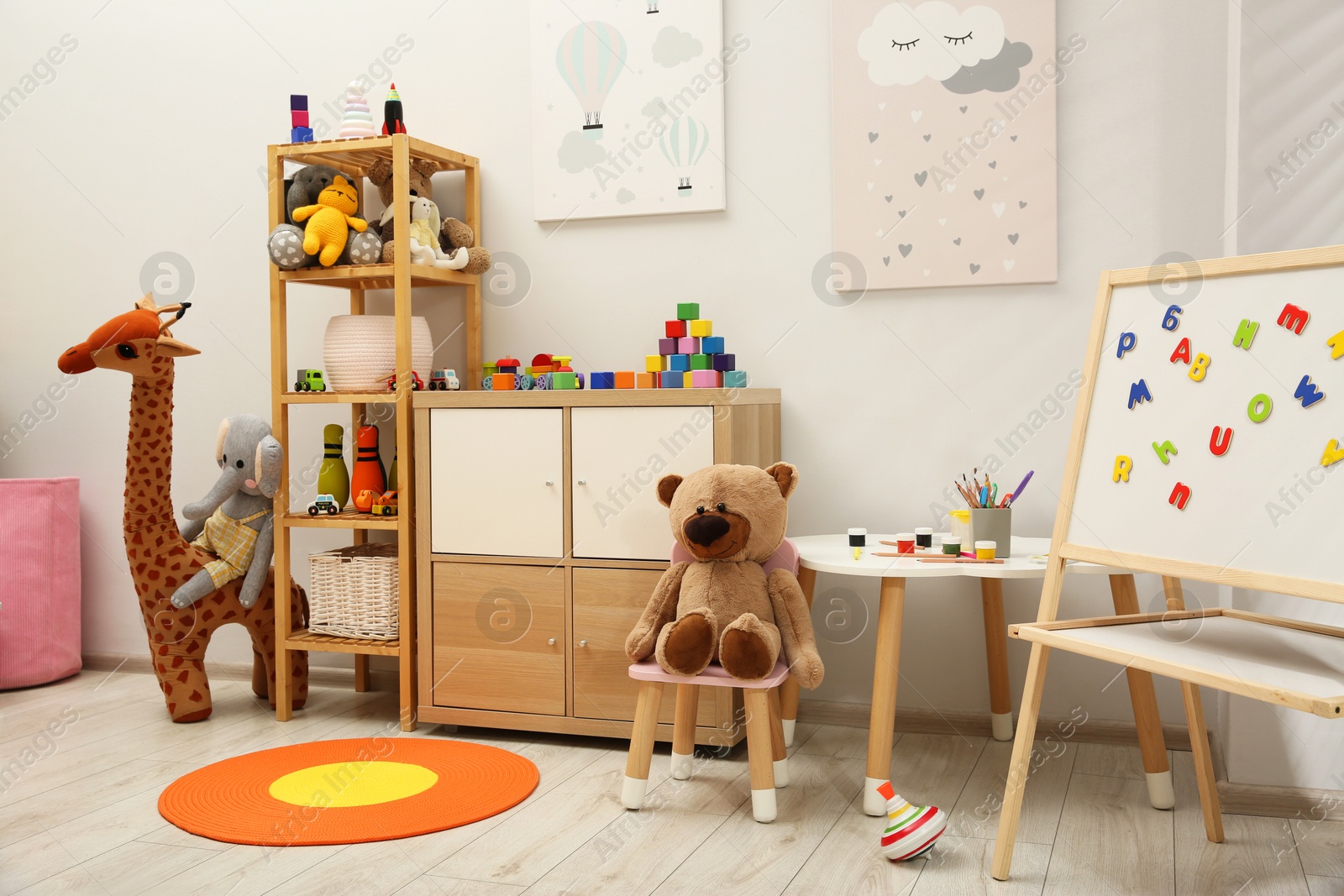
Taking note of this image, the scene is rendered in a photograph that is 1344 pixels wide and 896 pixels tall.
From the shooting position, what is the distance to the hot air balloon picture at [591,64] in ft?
8.95

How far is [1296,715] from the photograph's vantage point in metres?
1.95

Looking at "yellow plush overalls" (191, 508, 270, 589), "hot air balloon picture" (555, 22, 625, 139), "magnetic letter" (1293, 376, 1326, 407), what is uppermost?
"hot air balloon picture" (555, 22, 625, 139)

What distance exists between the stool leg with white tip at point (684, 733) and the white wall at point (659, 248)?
1.87 feet

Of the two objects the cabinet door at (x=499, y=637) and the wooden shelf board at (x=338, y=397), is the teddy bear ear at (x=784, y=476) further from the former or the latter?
the wooden shelf board at (x=338, y=397)

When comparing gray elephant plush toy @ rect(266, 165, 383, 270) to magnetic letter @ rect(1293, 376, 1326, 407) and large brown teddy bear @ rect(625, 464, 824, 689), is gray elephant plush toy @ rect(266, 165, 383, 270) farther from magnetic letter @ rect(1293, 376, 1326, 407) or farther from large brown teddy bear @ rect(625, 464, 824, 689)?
magnetic letter @ rect(1293, 376, 1326, 407)

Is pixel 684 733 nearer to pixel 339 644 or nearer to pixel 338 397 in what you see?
pixel 339 644

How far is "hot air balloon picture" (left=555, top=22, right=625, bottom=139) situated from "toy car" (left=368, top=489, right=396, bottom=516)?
3.50 feet

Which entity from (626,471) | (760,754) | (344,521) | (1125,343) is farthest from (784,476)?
(344,521)

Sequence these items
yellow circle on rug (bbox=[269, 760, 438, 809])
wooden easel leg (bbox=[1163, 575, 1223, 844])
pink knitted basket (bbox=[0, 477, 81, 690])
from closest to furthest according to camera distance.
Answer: wooden easel leg (bbox=[1163, 575, 1223, 844]), yellow circle on rug (bbox=[269, 760, 438, 809]), pink knitted basket (bbox=[0, 477, 81, 690])

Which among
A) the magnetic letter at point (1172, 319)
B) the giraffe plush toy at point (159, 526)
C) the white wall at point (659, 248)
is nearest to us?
the magnetic letter at point (1172, 319)

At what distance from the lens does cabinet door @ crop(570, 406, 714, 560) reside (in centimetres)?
233

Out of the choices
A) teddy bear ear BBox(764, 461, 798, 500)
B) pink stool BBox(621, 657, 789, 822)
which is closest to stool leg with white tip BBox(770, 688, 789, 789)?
pink stool BBox(621, 657, 789, 822)

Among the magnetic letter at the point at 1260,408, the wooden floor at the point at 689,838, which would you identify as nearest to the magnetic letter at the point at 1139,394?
the magnetic letter at the point at 1260,408

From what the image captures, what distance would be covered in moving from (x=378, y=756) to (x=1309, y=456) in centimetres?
190
